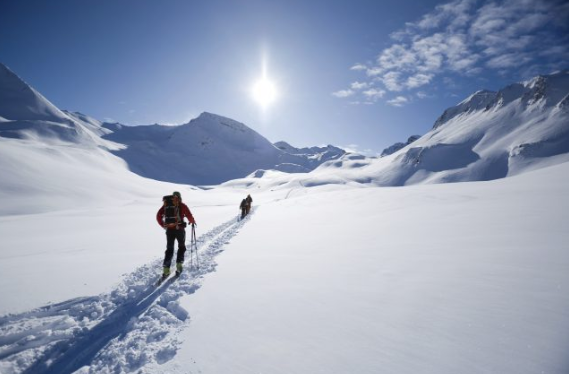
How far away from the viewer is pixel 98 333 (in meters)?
4.79

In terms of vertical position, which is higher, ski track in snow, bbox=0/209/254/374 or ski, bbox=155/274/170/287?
ski, bbox=155/274/170/287

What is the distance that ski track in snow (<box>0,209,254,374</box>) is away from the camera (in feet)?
12.9

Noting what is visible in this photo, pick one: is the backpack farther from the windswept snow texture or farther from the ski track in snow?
the ski track in snow

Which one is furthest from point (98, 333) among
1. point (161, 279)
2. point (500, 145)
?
point (500, 145)

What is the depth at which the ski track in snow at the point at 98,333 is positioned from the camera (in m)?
3.93

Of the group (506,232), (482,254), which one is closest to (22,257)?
(482,254)

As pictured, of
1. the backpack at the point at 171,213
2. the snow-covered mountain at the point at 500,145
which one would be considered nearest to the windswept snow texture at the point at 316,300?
the backpack at the point at 171,213

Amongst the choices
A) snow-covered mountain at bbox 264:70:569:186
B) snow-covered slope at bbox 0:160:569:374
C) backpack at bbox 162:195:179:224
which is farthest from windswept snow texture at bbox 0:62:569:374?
snow-covered mountain at bbox 264:70:569:186

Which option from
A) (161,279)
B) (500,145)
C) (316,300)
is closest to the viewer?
(316,300)

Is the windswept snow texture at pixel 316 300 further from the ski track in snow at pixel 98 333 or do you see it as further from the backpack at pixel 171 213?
the backpack at pixel 171 213

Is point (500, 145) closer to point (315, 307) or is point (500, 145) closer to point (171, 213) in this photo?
point (171, 213)

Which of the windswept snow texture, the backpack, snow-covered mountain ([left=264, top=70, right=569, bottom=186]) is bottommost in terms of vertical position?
the windswept snow texture

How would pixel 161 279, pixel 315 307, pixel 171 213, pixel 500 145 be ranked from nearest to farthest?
pixel 315 307, pixel 161 279, pixel 171 213, pixel 500 145

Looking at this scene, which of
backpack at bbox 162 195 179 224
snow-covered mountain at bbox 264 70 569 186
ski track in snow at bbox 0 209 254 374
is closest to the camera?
ski track in snow at bbox 0 209 254 374
